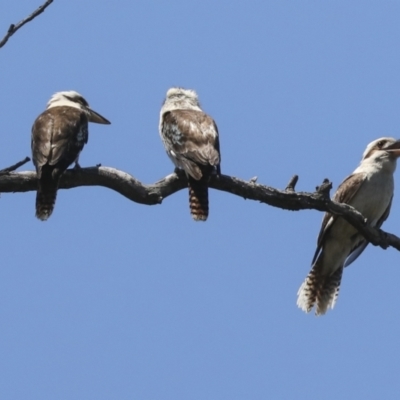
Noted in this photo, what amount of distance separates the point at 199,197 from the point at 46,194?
1.10 m

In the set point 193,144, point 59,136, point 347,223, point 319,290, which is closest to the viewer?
point 59,136

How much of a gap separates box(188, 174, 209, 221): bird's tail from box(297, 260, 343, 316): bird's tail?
7.43 ft

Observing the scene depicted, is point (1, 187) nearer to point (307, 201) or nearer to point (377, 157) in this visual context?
point (307, 201)

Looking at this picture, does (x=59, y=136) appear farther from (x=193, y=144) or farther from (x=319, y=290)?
(x=319, y=290)

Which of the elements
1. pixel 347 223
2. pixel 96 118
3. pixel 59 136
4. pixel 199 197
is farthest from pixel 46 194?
pixel 347 223

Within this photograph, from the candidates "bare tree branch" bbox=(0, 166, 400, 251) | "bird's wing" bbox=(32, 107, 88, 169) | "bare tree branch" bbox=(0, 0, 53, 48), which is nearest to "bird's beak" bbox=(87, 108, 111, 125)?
"bird's wing" bbox=(32, 107, 88, 169)

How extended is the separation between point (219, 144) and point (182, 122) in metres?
0.45

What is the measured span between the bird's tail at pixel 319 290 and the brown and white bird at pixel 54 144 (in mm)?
2468

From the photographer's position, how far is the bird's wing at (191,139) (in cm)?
727

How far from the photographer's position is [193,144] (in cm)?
760

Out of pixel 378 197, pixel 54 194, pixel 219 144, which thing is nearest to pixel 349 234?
pixel 378 197

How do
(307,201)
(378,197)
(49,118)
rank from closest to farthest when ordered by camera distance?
(307,201), (49,118), (378,197)

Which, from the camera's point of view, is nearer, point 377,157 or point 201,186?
point 201,186

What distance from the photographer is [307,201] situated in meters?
6.85
